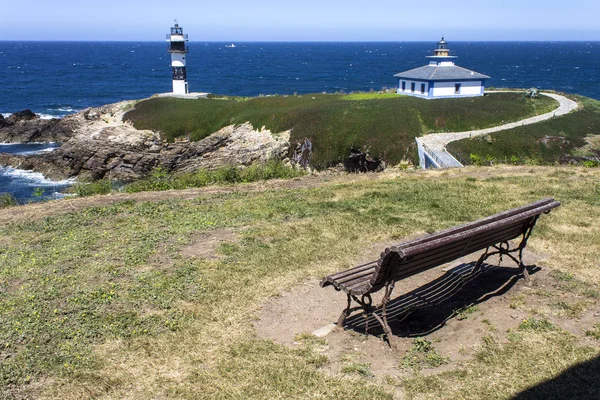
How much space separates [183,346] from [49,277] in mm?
3672

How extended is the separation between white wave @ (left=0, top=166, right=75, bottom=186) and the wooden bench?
127 ft

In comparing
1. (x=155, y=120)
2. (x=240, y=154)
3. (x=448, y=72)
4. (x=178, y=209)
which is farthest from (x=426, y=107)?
(x=178, y=209)

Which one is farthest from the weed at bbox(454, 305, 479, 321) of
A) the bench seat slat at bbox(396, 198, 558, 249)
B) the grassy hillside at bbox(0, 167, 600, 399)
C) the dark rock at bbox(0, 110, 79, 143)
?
the dark rock at bbox(0, 110, 79, 143)

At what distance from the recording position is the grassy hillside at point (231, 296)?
6168 mm

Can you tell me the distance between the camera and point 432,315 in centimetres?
789

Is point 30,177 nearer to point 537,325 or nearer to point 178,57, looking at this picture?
point 178,57

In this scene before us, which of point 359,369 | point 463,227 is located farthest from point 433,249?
point 359,369

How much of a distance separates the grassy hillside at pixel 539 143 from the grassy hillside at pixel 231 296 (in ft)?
Result: 68.3


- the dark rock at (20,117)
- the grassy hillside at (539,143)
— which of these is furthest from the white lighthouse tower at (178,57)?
the grassy hillside at (539,143)

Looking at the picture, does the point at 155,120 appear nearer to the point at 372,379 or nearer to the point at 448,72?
the point at 448,72

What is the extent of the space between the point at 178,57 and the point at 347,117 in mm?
32759

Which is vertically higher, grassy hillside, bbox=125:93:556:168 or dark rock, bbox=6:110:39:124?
grassy hillside, bbox=125:93:556:168

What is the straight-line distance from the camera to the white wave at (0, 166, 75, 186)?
41531 millimetres

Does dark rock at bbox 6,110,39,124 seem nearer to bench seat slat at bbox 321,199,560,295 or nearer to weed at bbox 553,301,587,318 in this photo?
bench seat slat at bbox 321,199,560,295
